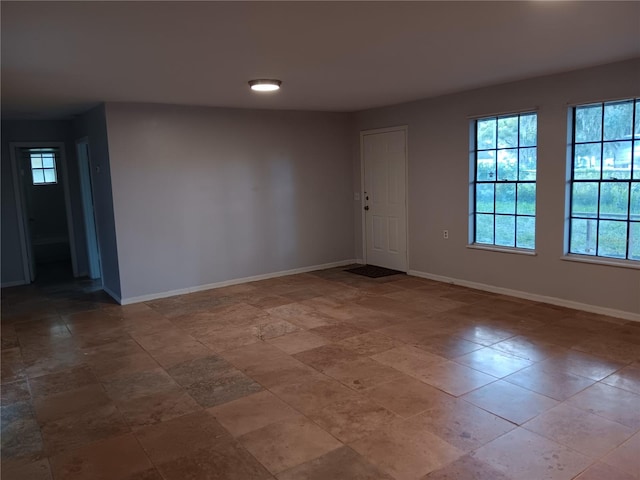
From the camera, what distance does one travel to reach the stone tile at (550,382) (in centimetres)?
309

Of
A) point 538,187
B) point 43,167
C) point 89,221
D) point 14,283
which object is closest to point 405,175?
point 538,187

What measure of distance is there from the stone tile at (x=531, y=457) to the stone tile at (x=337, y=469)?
1.86 feet

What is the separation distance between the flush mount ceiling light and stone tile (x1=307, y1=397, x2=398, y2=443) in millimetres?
2967

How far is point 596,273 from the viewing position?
4559 mm

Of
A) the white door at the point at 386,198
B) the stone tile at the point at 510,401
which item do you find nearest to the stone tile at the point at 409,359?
the stone tile at the point at 510,401

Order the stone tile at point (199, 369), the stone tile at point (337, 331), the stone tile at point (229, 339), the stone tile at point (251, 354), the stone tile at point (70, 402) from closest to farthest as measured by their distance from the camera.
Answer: the stone tile at point (70, 402), the stone tile at point (199, 369), the stone tile at point (251, 354), the stone tile at point (229, 339), the stone tile at point (337, 331)

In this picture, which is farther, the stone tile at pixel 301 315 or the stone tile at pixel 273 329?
the stone tile at pixel 301 315

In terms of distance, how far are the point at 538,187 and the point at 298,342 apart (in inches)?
117

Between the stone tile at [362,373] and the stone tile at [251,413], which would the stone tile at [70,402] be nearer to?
the stone tile at [251,413]

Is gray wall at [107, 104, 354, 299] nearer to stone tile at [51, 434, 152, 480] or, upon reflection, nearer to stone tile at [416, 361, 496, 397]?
stone tile at [51, 434, 152, 480]

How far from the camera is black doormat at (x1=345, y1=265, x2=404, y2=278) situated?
667 cm

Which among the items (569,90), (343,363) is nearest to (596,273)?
(569,90)

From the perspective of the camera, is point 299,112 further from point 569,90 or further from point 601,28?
point 601,28

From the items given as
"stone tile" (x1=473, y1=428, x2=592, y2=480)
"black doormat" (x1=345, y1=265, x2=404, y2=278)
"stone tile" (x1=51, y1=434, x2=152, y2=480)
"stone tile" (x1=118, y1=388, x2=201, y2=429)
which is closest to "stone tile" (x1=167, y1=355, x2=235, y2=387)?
"stone tile" (x1=118, y1=388, x2=201, y2=429)
